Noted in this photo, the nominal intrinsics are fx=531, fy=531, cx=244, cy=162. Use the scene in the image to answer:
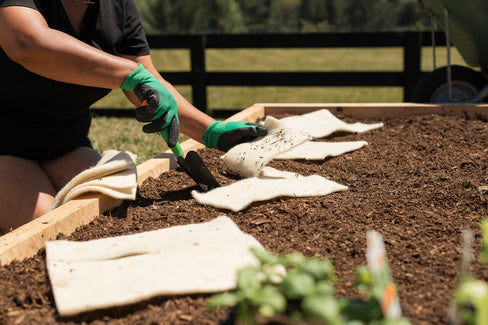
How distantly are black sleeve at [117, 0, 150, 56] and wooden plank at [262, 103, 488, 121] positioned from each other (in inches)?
59.3

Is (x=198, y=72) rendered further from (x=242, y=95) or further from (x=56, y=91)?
(x=56, y=91)

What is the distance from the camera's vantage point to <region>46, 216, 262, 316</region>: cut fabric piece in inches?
46.2

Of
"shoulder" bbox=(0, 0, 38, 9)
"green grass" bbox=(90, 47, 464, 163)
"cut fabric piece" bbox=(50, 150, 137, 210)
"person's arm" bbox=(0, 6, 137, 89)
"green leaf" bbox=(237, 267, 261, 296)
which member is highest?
"shoulder" bbox=(0, 0, 38, 9)

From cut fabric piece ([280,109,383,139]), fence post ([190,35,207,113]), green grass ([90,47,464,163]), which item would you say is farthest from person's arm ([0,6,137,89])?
fence post ([190,35,207,113])

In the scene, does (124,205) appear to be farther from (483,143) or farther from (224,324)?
(483,143)

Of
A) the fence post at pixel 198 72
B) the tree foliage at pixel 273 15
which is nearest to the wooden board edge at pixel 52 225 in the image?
the fence post at pixel 198 72

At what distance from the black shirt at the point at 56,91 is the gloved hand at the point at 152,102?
1.42 feet

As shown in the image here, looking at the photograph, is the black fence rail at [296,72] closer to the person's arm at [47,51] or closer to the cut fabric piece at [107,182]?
the cut fabric piece at [107,182]

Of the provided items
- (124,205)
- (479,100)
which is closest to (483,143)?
(479,100)

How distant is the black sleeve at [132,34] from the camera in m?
2.29

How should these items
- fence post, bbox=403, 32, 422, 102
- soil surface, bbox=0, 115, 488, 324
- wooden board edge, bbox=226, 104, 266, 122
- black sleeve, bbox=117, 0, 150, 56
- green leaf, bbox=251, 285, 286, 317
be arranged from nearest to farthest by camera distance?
1. green leaf, bbox=251, 285, 286, 317
2. soil surface, bbox=0, 115, 488, 324
3. black sleeve, bbox=117, 0, 150, 56
4. wooden board edge, bbox=226, 104, 266, 122
5. fence post, bbox=403, 32, 422, 102

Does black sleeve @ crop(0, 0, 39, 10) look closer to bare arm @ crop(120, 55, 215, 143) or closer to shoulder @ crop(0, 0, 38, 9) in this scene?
shoulder @ crop(0, 0, 38, 9)

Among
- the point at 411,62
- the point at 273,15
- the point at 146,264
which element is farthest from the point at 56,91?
the point at 273,15

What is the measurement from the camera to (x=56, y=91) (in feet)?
7.00
